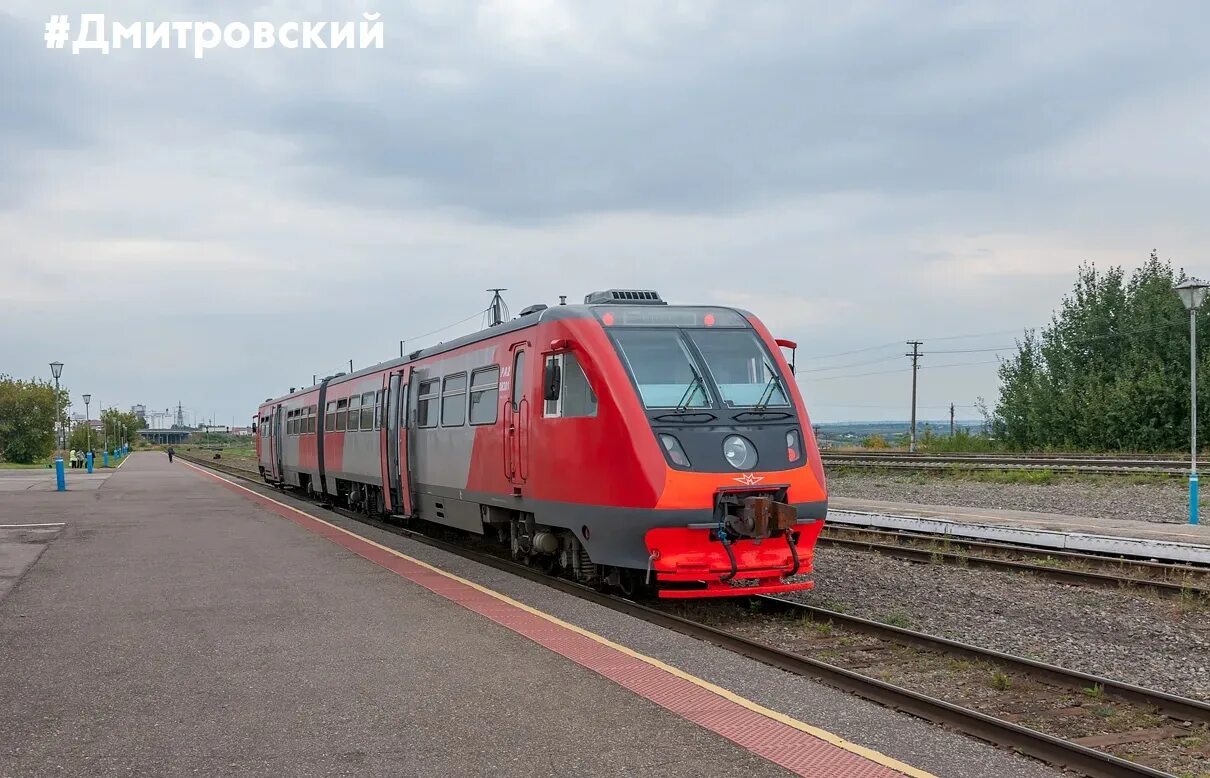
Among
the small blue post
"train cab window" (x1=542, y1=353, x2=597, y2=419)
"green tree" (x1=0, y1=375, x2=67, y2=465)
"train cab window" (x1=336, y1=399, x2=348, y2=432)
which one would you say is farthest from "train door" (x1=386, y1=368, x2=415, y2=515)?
"green tree" (x1=0, y1=375, x2=67, y2=465)

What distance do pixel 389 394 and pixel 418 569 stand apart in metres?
6.48

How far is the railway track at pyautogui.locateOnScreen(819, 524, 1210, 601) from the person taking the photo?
11312 millimetres

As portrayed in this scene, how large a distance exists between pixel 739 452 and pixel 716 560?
1038 millimetres

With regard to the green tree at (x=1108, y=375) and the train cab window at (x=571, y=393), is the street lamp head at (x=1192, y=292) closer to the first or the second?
the train cab window at (x=571, y=393)

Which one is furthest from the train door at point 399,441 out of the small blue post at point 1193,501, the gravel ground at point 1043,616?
the small blue post at point 1193,501

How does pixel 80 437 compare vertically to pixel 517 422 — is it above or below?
below

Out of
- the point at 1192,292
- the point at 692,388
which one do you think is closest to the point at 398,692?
the point at 692,388

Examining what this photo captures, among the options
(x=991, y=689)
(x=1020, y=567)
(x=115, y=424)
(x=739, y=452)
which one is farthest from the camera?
(x=115, y=424)

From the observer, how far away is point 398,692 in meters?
6.79

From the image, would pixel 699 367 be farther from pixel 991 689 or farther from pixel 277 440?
pixel 277 440

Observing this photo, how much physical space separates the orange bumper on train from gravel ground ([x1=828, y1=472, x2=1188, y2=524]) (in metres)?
11.8

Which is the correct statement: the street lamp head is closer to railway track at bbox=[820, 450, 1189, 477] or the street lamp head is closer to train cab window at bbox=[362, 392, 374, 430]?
railway track at bbox=[820, 450, 1189, 477]

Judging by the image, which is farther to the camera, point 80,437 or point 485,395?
point 80,437

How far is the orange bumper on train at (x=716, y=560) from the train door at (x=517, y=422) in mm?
2517
